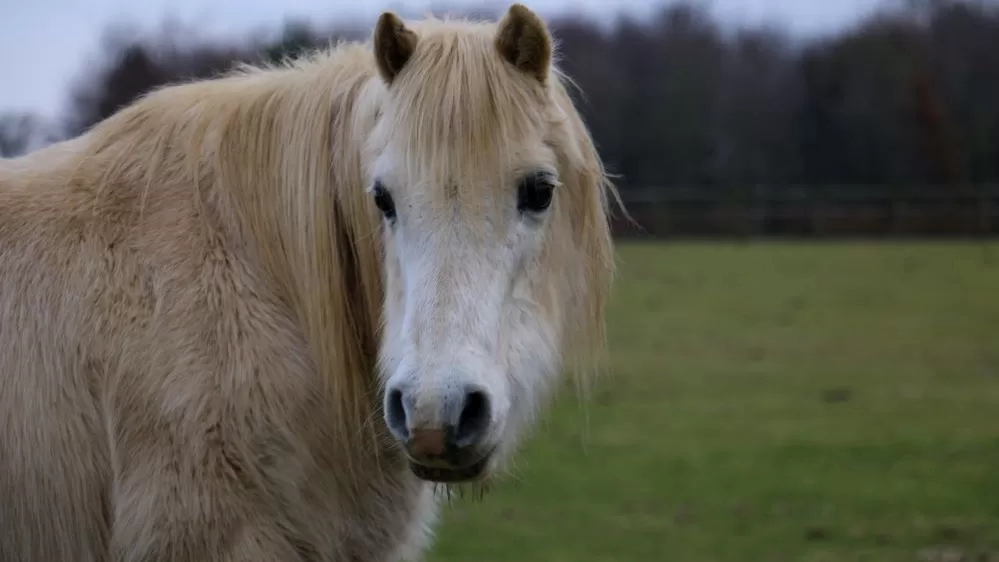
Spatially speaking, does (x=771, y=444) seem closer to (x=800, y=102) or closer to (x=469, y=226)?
(x=469, y=226)

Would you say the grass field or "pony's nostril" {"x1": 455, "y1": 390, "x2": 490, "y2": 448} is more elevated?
"pony's nostril" {"x1": 455, "y1": 390, "x2": 490, "y2": 448}

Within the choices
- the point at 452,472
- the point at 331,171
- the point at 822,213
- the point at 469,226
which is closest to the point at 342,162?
the point at 331,171

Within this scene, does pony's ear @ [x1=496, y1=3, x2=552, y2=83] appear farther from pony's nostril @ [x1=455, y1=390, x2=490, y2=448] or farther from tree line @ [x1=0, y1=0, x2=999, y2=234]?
tree line @ [x1=0, y1=0, x2=999, y2=234]

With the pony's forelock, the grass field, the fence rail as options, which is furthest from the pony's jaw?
the fence rail

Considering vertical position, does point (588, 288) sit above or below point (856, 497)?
above

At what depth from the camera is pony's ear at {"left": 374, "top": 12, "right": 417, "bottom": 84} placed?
2855 millimetres

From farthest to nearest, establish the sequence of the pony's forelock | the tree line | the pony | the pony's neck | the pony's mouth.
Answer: the tree line
the pony's neck
the pony's forelock
the pony
the pony's mouth

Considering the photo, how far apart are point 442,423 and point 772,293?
60.2 ft

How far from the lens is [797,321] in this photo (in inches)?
675

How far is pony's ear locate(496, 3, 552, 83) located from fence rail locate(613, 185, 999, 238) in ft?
102

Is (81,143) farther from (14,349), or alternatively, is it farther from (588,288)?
(588,288)

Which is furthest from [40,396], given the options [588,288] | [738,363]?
[738,363]

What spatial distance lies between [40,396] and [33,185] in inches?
24.9

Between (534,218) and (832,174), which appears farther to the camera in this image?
(832,174)
